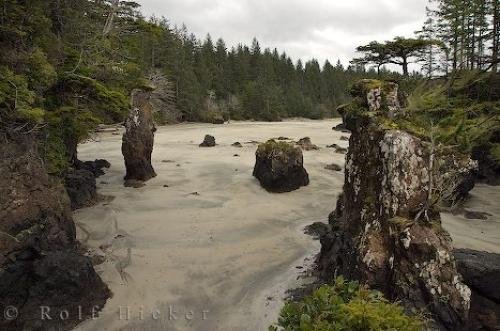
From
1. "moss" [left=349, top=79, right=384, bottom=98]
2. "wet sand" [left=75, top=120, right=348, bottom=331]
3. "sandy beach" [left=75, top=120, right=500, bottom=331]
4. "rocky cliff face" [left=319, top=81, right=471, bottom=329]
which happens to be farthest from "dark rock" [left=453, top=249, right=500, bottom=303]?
"moss" [left=349, top=79, right=384, bottom=98]

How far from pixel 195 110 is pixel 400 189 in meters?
46.7

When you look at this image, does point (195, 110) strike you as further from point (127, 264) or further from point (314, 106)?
point (127, 264)

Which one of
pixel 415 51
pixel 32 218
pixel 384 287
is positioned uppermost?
pixel 415 51

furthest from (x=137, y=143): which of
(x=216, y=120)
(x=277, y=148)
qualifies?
(x=216, y=120)

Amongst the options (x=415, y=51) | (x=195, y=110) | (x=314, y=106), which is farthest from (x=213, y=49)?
(x=415, y=51)

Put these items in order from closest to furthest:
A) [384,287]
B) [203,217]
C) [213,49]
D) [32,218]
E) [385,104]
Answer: [384,287] → [385,104] → [32,218] → [203,217] → [213,49]

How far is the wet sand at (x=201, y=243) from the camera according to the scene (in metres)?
9.05

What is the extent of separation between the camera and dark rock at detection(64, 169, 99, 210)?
50.9 ft

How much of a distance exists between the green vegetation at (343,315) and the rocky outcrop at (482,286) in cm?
579

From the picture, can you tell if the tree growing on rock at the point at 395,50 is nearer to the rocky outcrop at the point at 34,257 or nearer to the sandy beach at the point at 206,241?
the sandy beach at the point at 206,241

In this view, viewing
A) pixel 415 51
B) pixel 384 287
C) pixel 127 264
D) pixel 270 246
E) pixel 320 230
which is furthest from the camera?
pixel 415 51

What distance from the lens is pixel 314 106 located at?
260ft

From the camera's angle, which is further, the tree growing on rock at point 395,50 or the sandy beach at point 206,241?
the tree growing on rock at point 395,50

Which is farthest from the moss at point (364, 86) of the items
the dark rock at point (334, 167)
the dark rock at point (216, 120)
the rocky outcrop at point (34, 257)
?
the dark rock at point (216, 120)
